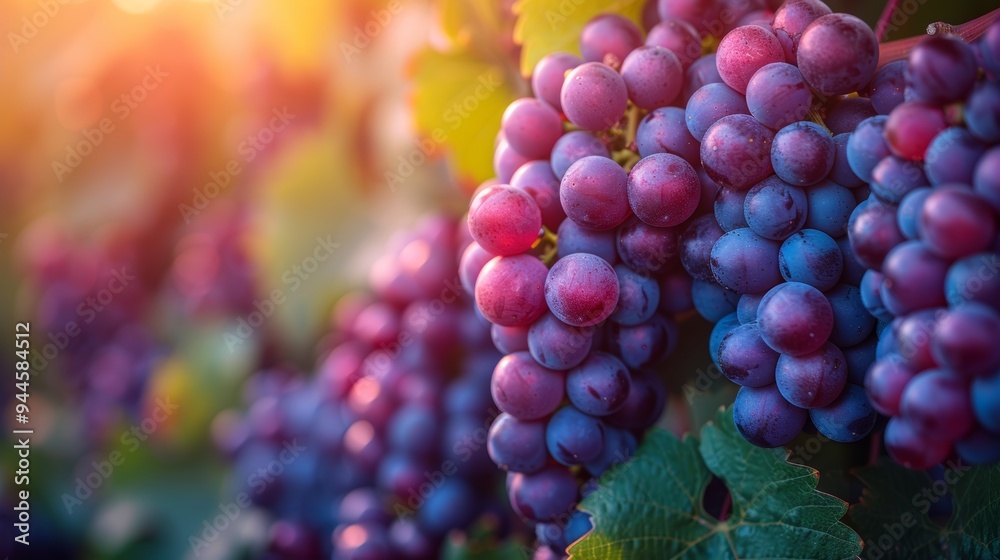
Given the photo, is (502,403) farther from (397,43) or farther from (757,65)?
(397,43)

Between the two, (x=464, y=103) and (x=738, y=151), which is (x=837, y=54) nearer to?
(x=738, y=151)

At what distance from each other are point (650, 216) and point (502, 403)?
0.72 ft

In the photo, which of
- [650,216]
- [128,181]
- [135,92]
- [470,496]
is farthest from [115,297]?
[650,216]

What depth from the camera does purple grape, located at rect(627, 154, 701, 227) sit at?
54 cm

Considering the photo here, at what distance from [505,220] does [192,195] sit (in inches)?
56.3

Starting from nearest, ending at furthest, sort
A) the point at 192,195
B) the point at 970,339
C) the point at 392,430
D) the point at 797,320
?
the point at 970,339, the point at 797,320, the point at 392,430, the point at 192,195

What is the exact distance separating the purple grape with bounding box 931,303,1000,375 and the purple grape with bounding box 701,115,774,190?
0.18m

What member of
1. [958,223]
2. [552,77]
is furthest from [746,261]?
[552,77]

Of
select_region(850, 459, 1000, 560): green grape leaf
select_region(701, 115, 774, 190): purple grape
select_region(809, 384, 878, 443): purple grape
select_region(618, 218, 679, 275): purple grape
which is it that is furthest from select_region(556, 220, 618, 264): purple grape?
select_region(850, 459, 1000, 560): green grape leaf

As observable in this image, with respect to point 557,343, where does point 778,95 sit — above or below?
above

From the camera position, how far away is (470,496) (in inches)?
37.1

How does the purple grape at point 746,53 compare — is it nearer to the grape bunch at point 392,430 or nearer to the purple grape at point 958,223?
the purple grape at point 958,223

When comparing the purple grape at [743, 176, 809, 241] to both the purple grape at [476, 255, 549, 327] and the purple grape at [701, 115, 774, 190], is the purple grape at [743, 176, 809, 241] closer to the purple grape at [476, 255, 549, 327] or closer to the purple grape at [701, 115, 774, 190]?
the purple grape at [701, 115, 774, 190]

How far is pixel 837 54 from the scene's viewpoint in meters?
0.49
